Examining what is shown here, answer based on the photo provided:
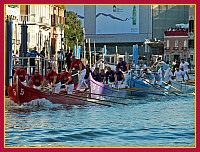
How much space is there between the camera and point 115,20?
97.7 m

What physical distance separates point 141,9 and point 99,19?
262 inches

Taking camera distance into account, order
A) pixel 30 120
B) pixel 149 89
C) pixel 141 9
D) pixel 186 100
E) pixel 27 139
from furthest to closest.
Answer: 1. pixel 141 9
2. pixel 149 89
3. pixel 186 100
4. pixel 30 120
5. pixel 27 139

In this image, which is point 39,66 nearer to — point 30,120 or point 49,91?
point 49,91

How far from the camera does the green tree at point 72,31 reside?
58.6 meters

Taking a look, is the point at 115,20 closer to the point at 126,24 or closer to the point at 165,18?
the point at 126,24

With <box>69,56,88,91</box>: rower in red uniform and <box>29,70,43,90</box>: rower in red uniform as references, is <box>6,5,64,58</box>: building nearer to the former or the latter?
<box>69,56,88,91</box>: rower in red uniform

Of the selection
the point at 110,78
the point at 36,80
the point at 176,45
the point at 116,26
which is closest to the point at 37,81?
the point at 36,80

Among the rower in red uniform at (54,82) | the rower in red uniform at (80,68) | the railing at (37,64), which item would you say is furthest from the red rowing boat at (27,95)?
the railing at (37,64)

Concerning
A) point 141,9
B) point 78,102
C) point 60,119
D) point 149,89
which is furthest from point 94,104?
point 141,9

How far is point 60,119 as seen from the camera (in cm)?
1909

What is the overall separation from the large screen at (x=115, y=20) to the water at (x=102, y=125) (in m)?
72.2

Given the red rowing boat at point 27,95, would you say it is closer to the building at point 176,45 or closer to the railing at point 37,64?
the railing at point 37,64

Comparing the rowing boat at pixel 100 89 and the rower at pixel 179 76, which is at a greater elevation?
the rower at pixel 179 76

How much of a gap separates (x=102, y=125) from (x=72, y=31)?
139 ft
